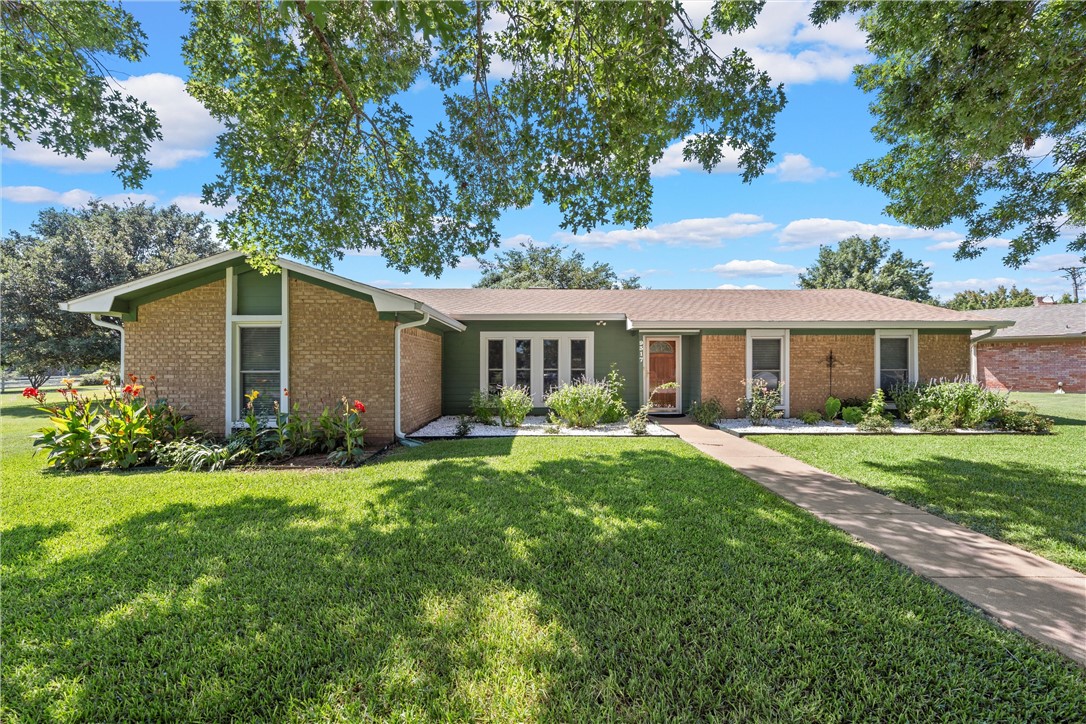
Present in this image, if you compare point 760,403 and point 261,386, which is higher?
point 261,386

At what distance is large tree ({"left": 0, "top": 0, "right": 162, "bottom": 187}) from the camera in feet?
18.1

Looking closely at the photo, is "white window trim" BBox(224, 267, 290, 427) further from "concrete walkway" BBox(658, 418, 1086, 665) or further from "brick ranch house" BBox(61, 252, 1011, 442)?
"concrete walkway" BBox(658, 418, 1086, 665)

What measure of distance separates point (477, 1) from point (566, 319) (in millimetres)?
7571

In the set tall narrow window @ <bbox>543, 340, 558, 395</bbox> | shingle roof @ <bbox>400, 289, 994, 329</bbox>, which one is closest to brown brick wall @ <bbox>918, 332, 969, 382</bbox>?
shingle roof @ <bbox>400, 289, 994, 329</bbox>

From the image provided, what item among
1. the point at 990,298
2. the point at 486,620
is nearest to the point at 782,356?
the point at 486,620

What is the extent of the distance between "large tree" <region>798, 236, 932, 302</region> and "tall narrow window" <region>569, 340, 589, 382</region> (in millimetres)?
33004

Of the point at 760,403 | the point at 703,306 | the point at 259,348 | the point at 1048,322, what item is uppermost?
the point at 1048,322

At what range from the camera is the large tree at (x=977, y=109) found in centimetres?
500

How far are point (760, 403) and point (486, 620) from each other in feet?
32.0

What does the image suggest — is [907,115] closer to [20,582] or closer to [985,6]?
[985,6]

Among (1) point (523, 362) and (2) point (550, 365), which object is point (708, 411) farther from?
(1) point (523, 362)

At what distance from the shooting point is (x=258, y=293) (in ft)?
28.0

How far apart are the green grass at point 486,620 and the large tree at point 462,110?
16.1ft

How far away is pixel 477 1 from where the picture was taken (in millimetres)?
5230
